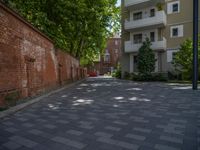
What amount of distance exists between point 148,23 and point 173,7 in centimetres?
319

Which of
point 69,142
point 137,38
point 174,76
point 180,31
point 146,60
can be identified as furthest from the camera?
point 137,38

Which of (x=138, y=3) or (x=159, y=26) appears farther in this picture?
(x=138, y=3)

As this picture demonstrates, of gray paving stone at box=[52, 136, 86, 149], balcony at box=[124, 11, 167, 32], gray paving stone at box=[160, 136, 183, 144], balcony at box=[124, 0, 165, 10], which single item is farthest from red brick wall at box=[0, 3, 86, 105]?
balcony at box=[124, 0, 165, 10]

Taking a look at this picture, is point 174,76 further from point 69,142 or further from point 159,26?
point 69,142

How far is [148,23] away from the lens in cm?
2212

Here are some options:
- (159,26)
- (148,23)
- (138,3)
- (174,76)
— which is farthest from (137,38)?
(174,76)

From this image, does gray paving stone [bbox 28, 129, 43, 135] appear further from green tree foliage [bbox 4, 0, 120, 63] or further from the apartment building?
the apartment building

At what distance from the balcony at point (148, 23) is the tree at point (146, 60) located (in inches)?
98.0

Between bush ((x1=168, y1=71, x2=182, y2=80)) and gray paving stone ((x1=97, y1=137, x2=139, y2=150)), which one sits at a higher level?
bush ((x1=168, y1=71, x2=182, y2=80))

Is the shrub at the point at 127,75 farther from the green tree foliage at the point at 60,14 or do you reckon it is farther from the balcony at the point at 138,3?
the balcony at the point at 138,3

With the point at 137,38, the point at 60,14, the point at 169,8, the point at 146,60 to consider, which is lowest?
the point at 146,60

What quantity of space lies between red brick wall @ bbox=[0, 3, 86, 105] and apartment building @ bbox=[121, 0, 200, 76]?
13.7 meters

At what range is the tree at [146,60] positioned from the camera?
2047cm

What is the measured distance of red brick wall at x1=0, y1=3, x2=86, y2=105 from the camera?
→ 6.62 metres
